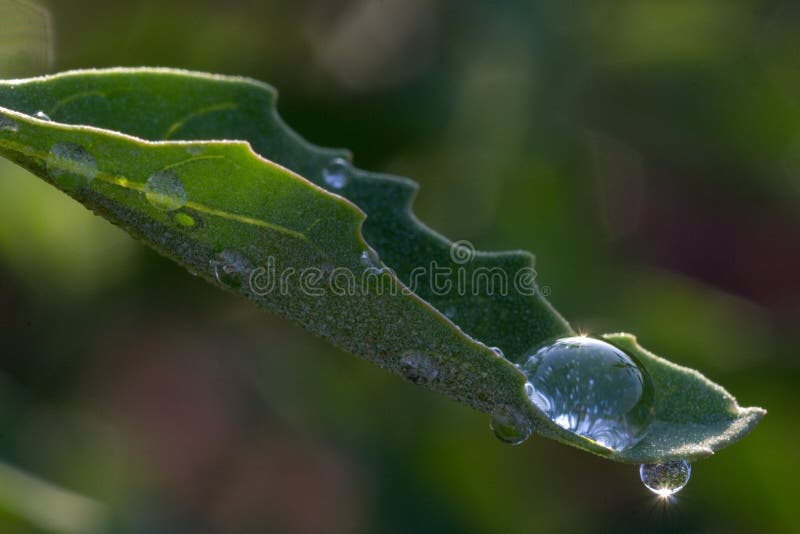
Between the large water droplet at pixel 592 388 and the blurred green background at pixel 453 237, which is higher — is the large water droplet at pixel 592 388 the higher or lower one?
the lower one

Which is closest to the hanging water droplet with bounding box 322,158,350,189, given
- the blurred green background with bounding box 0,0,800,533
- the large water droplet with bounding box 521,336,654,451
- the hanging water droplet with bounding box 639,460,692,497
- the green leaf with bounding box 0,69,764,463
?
the green leaf with bounding box 0,69,764,463

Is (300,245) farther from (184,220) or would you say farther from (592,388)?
(592,388)

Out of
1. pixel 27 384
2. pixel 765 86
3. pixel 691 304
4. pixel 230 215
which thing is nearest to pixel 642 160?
pixel 765 86

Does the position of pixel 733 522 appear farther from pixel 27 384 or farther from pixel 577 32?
pixel 27 384

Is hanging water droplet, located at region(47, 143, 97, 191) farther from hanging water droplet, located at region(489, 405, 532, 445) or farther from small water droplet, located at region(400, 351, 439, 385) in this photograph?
hanging water droplet, located at region(489, 405, 532, 445)

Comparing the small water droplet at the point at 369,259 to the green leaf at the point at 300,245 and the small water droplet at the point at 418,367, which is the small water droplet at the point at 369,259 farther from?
the small water droplet at the point at 418,367

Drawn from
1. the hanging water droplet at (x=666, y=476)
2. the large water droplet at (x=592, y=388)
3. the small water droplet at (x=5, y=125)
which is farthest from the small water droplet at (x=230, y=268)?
the hanging water droplet at (x=666, y=476)
